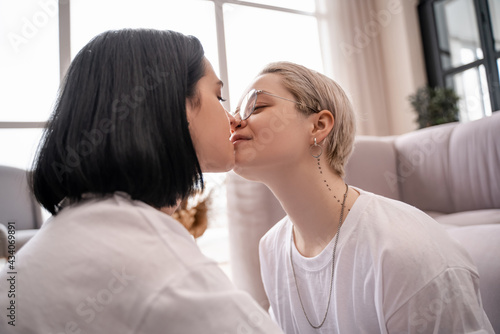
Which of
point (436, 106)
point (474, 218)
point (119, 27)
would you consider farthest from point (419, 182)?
point (119, 27)

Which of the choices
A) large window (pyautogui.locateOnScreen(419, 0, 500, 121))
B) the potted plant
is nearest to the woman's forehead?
the potted plant

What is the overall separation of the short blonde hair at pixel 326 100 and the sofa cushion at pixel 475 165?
1350 mm

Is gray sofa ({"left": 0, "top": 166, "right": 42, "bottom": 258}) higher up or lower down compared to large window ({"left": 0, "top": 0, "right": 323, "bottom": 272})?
lower down

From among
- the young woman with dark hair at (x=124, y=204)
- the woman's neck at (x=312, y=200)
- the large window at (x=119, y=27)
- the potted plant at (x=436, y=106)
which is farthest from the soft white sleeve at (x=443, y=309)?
the potted plant at (x=436, y=106)

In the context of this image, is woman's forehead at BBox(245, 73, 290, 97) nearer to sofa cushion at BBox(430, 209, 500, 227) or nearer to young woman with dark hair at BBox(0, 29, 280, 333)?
young woman with dark hair at BBox(0, 29, 280, 333)

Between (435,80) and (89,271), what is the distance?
17.4 feet

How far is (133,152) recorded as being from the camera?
2.03ft

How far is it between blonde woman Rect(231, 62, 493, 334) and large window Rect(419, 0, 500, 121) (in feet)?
12.8

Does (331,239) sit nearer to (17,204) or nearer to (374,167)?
(374,167)

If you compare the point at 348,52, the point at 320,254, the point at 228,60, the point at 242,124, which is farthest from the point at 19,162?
the point at 348,52

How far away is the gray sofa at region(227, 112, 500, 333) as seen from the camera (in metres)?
1.96

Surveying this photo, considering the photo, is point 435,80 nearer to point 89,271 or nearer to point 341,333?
point 341,333

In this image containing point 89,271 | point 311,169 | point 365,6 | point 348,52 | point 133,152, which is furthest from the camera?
point 365,6

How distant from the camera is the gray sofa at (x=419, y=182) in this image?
1.96 metres
